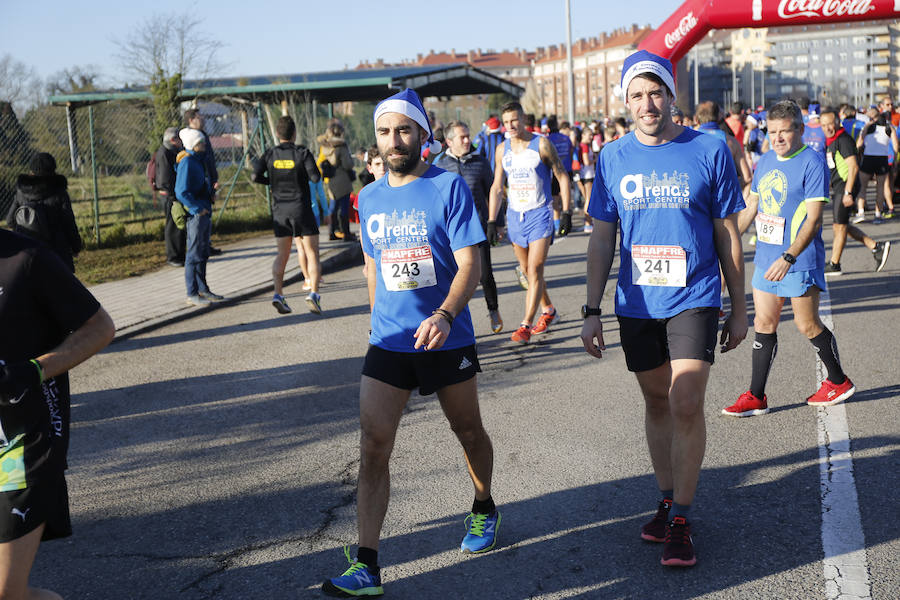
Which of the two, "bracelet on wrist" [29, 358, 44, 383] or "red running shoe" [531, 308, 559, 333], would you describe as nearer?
"bracelet on wrist" [29, 358, 44, 383]

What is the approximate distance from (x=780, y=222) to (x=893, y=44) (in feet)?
587

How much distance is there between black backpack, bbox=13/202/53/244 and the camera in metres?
6.35

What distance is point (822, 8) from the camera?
416 inches

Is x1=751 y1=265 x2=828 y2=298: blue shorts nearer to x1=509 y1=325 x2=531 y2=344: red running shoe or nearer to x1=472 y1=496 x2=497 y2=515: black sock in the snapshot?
x1=509 y1=325 x2=531 y2=344: red running shoe

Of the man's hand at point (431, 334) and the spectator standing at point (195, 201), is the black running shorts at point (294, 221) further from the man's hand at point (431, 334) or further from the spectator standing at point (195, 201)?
the man's hand at point (431, 334)

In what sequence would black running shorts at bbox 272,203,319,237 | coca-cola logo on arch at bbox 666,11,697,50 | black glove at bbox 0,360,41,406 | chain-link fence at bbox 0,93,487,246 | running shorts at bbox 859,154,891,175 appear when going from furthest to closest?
running shorts at bbox 859,154,891,175, chain-link fence at bbox 0,93,487,246, coca-cola logo on arch at bbox 666,11,697,50, black running shorts at bbox 272,203,319,237, black glove at bbox 0,360,41,406

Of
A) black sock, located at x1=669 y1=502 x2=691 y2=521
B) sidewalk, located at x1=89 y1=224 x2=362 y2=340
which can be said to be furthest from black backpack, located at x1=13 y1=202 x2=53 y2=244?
black sock, located at x1=669 y1=502 x2=691 y2=521

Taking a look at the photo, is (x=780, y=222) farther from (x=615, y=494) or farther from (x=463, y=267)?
(x=463, y=267)

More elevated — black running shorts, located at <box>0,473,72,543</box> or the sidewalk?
black running shorts, located at <box>0,473,72,543</box>

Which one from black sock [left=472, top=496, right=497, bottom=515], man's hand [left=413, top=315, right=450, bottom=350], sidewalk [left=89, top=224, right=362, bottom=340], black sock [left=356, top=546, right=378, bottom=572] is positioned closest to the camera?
man's hand [left=413, top=315, right=450, bottom=350]

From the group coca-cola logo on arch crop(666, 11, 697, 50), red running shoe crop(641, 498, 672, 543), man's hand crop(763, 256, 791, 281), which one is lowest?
red running shoe crop(641, 498, 672, 543)

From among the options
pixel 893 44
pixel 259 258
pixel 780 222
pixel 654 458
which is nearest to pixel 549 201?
pixel 780 222

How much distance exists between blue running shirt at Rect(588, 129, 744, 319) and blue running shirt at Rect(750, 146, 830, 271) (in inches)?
84.8

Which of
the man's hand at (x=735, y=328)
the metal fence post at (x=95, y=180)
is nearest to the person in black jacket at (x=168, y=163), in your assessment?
the metal fence post at (x=95, y=180)
